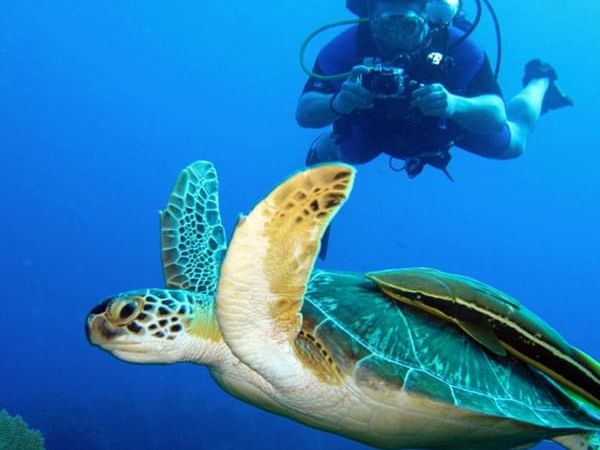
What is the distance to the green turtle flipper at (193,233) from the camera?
2.53m

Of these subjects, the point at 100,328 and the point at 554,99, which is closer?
the point at 100,328

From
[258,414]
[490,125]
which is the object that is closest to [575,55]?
[258,414]

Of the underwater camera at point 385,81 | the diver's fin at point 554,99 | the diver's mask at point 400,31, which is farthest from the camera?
the diver's fin at point 554,99

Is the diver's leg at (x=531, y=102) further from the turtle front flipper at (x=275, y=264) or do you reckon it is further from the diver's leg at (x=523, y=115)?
the turtle front flipper at (x=275, y=264)

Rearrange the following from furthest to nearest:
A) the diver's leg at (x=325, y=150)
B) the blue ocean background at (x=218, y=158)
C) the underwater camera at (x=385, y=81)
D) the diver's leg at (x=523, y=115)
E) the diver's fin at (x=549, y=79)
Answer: the blue ocean background at (x=218, y=158)
the diver's fin at (x=549, y=79)
the diver's leg at (x=523, y=115)
the diver's leg at (x=325, y=150)
the underwater camera at (x=385, y=81)

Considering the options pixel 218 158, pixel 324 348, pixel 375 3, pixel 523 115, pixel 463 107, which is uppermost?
pixel 218 158

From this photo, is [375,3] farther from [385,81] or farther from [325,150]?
[325,150]

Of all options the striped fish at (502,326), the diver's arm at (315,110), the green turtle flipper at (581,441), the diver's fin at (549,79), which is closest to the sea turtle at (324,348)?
the striped fish at (502,326)

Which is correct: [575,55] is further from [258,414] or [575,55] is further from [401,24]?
[401,24]

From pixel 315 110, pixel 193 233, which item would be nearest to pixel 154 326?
pixel 193 233

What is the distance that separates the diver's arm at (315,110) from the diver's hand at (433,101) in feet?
2.78

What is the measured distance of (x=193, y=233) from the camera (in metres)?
2.69

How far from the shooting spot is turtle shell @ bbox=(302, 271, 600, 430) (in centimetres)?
193

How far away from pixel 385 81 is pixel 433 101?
41cm
